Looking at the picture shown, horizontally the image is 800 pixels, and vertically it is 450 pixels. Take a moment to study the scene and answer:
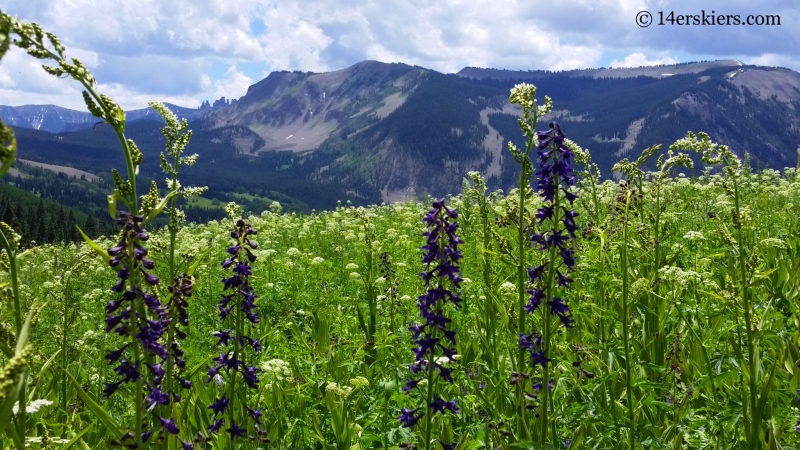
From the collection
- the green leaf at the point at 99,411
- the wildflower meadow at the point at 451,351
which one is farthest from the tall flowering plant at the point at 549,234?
the green leaf at the point at 99,411

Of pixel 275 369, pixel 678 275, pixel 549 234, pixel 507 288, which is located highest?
pixel 549 234

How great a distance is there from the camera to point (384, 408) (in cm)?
481

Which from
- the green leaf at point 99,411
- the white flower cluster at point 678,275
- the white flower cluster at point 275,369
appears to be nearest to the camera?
the green leaf at point 99,411

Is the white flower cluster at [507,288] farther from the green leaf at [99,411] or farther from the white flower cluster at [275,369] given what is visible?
the green leaf at [99,411]

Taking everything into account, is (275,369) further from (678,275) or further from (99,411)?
(678,275)

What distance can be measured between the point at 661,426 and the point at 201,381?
450 centimetres

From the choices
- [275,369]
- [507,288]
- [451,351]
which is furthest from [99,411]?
[507,288]

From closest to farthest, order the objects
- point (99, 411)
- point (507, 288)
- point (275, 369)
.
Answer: point (99, 411) < point (275, 369) < point (507, 288)

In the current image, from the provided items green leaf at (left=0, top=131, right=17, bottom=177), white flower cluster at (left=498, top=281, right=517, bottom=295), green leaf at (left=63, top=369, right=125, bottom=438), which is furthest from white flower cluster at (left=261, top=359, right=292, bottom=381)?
green leaf at (left=0, top=131, right=17, bottom=177)

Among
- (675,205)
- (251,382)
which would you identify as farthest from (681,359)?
(675,205)

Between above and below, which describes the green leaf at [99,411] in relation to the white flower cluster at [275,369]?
above

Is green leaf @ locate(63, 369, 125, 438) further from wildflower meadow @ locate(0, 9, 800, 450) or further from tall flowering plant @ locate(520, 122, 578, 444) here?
tall flowering plant @ locate(520, 122, 578, 444)

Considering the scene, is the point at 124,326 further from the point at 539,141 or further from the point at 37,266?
the point at 37,266

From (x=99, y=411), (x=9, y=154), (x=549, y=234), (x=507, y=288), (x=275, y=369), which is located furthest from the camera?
(x=507, y=288)
